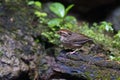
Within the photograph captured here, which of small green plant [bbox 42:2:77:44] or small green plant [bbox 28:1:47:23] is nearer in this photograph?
small green plant [bbox 42:2:77:44]

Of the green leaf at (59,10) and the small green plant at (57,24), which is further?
the green leaf at (59,10)

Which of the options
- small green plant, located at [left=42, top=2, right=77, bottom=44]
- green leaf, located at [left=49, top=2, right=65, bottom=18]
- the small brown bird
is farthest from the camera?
green leaf, located at [left=49, top=2, right=65, bottom=18]

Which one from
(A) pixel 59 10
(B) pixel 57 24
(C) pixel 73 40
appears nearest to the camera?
(C) pixel 73 40

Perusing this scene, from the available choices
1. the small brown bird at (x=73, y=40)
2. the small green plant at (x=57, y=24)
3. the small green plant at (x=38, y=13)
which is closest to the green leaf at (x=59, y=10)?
the small green plant at (x=57, y=24)

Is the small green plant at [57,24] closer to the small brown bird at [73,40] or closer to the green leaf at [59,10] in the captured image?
the green leaf at [59,10]


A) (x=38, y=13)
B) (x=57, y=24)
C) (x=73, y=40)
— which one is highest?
(x=38, y=13)

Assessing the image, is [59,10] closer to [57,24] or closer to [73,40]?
[57,24]

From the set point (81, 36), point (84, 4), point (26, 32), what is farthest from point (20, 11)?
point (84, 4)

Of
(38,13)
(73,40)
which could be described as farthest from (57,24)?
(73,40)

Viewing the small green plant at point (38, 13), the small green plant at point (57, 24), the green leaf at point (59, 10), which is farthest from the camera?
the green leaf at point (59, 10)

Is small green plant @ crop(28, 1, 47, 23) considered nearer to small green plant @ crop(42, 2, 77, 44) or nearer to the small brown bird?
small green plant @ crop(42, 2, 77, 44)

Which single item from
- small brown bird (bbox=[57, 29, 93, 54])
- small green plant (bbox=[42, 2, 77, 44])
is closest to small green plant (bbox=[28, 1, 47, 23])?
small green plant (bbox=[42, 2, 77, 44])
